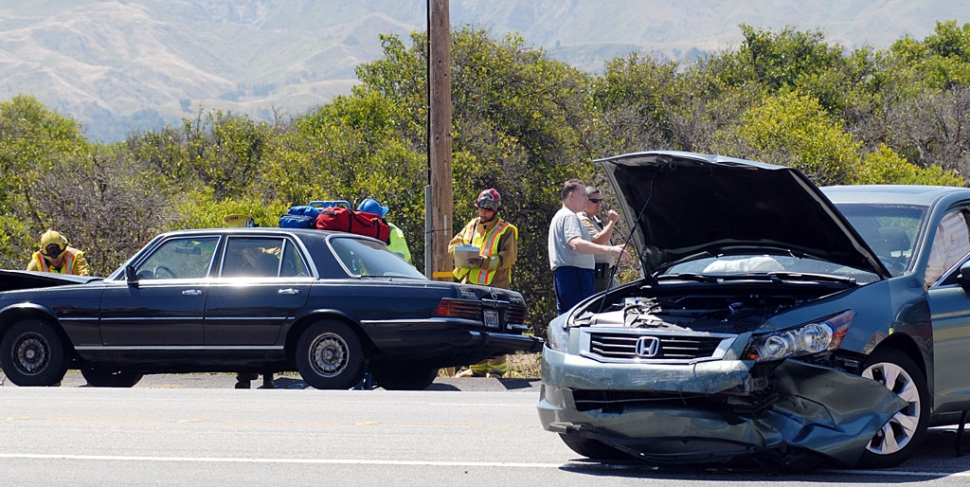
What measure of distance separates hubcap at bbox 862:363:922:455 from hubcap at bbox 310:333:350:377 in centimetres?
615

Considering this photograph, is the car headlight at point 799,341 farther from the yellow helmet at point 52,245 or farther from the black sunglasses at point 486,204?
the yellow helmet at point 52,245

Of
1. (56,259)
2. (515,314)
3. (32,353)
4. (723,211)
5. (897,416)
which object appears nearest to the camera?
(897,416)

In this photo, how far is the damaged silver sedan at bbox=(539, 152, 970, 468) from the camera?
641cm

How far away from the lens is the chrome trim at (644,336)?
6461mm

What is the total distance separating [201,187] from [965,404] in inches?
1483

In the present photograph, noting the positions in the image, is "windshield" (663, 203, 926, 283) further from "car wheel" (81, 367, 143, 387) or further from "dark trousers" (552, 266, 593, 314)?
"car wheel" (81, 367, 143, 387)

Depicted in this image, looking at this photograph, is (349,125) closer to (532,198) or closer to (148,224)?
(532,198)

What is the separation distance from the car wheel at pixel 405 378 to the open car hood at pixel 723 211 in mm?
5061

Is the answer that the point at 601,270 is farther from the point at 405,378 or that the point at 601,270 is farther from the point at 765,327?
the point at 765,327

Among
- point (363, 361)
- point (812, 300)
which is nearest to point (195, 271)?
point (363, 361)

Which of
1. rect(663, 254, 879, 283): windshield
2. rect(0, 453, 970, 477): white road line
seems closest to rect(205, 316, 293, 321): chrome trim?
rect(0, 453, 970, 477): white road line

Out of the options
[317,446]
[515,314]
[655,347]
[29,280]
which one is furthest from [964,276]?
[29,280]

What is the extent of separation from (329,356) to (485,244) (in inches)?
109

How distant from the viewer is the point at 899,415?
268 inches
